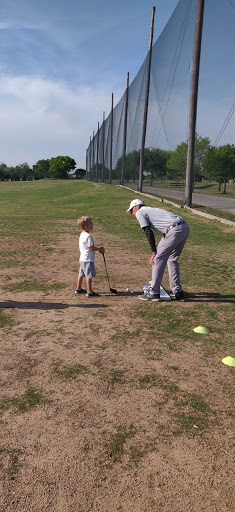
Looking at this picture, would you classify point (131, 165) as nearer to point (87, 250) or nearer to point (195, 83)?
point (195, 83)

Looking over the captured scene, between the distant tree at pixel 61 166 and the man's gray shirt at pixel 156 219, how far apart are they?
133823mm

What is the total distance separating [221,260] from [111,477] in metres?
6.93

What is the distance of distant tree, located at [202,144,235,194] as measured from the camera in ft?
166

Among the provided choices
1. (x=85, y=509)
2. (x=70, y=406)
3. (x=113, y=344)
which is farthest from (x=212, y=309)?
(x=85, y=509)

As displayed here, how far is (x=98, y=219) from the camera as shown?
52.9 ft

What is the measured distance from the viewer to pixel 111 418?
9.73 ft

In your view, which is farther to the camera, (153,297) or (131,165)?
(131,165)

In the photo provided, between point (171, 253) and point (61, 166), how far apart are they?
137m

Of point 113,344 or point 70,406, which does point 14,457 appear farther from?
point 113,344

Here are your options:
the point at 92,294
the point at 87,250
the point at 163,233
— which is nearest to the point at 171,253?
the point at 163,233

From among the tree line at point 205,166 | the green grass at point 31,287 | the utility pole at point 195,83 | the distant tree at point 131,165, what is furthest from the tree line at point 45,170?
the green grass at point 31,287

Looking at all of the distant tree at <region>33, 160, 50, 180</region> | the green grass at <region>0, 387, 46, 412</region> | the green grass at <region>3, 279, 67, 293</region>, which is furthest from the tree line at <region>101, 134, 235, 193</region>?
the distant tree at <region>33, 160, 50, 180</region>

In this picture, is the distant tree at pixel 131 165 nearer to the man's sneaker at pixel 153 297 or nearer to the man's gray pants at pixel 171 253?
the man's gray pants at pixel 171 253

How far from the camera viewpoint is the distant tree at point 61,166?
136000 mm
